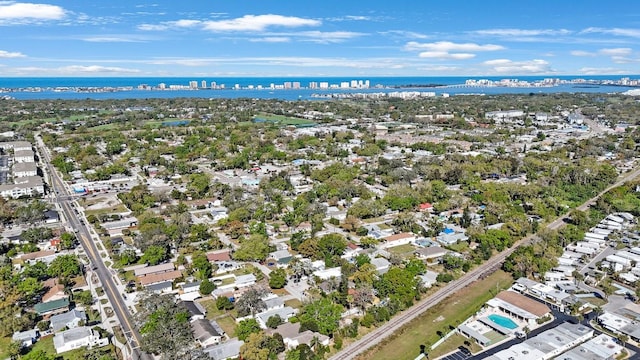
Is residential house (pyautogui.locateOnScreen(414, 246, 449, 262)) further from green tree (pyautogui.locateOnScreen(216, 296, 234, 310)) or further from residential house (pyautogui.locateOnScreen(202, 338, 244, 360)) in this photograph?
residential house (pyautogui.locateOnScreen(202, 338, 244, 360))

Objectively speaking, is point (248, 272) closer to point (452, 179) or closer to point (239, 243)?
point (239, 243)

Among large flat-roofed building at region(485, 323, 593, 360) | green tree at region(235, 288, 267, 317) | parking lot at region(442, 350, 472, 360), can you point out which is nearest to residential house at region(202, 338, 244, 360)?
green tree at region(235, 288, 267, 317)

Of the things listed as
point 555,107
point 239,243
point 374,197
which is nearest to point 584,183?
point 374,197

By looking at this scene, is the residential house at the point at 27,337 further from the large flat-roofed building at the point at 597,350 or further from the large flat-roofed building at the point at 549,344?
the large flat-roofed building at the point at 597,350

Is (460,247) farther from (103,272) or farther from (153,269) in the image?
(103,272)

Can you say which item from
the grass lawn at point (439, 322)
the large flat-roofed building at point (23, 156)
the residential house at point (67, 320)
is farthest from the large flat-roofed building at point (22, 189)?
the grass lawn at point (439, 322)

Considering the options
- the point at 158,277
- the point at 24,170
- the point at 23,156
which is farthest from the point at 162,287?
the point at 23,156

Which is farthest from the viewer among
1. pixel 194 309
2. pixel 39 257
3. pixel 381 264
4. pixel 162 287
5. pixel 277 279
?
pixel 39 257
